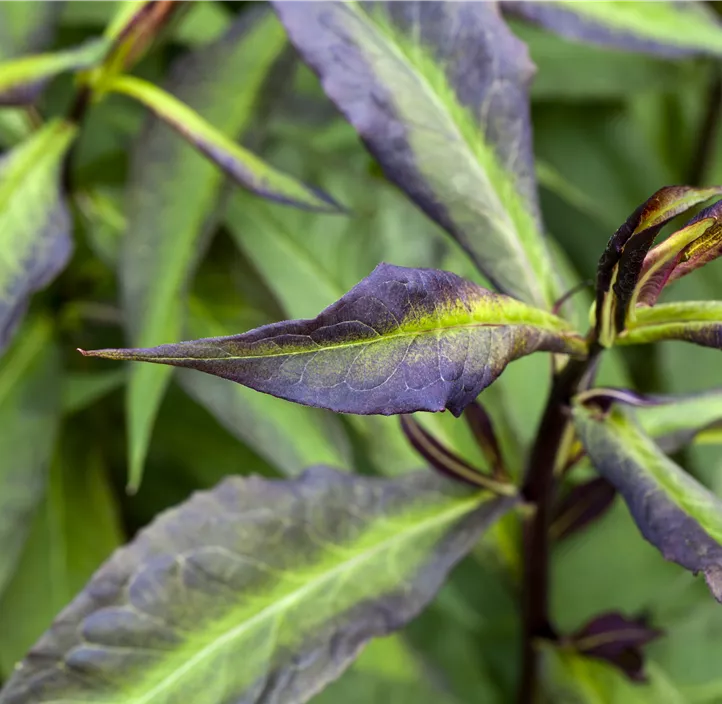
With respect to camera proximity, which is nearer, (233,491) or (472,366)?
(472,366)

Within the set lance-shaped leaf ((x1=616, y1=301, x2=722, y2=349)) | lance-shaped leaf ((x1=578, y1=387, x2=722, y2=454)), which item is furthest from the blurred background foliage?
lance-shaped leaf ((x1=616, y1=301, x2=722, y2=349))

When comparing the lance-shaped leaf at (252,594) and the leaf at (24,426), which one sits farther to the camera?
the leaf at (24,426)

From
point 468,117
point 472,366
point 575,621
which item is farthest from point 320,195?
point 575,621

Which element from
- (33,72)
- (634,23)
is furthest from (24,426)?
(634,23)

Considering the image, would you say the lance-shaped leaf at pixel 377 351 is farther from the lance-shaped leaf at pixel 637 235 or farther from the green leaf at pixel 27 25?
the green leaf at pixel 27 25

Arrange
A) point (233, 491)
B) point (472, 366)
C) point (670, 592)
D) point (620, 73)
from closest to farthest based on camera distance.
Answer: point (472, 366), point (233, 491), point (670, 592), point (620, 73)

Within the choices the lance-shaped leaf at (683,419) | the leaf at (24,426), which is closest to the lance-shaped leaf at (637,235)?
the lance-shaped leaf at (683,419)

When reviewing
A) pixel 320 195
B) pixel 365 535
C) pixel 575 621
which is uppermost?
pixel 320 195

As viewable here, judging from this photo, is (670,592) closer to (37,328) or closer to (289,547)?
(289,547)
